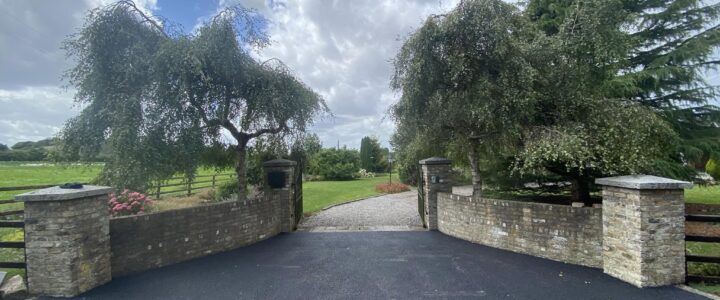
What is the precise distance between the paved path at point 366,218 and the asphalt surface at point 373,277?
1907 mm

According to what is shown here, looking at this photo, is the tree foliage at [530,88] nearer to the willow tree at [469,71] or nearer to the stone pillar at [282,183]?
the willow tree at [469,71]

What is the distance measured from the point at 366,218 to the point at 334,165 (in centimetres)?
1647

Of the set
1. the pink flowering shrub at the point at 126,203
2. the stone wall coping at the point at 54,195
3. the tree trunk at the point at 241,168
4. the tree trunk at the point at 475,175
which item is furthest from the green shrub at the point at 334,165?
the stone wall coping at the point at 54,195

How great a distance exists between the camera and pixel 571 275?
4.64 meters

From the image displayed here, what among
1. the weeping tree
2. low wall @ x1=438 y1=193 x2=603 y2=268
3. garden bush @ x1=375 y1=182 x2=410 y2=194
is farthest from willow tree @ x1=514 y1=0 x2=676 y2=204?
garden bush @ x1=375 y1=182 x2=410 y2=194

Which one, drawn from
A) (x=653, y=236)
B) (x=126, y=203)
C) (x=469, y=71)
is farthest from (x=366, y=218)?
(x=653, y=236)

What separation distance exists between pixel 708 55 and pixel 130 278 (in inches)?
502

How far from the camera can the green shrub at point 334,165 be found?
25906mm

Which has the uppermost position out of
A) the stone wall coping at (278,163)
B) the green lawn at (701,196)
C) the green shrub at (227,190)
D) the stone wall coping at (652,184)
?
the stone wall coping at (278,163)

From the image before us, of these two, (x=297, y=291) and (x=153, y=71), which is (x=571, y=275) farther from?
(x=153, y=71)

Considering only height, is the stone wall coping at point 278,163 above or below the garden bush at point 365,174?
above

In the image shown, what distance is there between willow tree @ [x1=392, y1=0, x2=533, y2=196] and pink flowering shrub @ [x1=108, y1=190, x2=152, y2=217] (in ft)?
19.9

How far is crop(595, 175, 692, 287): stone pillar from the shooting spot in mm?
4145

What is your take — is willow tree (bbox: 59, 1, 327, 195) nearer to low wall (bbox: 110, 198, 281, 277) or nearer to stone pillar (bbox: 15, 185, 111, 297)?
low wall (bbox: 110, 198, 281, 277)
